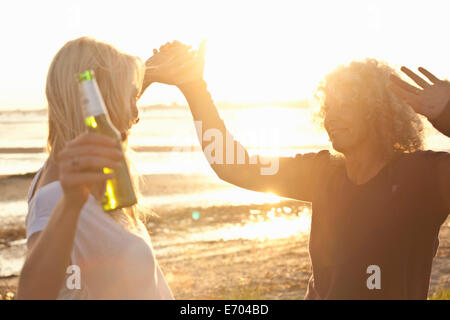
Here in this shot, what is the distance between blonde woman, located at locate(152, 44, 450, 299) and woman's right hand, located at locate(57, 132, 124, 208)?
1.69 metres

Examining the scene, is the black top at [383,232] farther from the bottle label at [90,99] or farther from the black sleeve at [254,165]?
the bottle label at [90,99]

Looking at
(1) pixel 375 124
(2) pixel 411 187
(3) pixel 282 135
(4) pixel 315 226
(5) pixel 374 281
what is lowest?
(3) pixel 282 135

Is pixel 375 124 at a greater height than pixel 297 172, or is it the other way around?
pixel 375 124

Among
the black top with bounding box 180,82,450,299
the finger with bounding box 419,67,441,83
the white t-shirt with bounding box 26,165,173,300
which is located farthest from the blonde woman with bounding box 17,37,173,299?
the finger with bounding box 419,67,441,83

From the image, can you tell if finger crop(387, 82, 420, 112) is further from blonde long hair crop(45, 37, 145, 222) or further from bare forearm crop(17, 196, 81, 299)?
bare forearm crop(17, 196, 81, 299)

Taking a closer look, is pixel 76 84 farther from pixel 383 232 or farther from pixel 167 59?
pixel 383 232

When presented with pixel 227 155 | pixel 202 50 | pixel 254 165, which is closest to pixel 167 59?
pixel 202 50

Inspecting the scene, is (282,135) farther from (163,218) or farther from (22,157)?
(163,218)

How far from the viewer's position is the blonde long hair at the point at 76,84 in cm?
218

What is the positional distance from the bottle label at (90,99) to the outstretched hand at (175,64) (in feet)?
4.90

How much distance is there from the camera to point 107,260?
229cm

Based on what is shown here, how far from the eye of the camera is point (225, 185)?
18359mm
